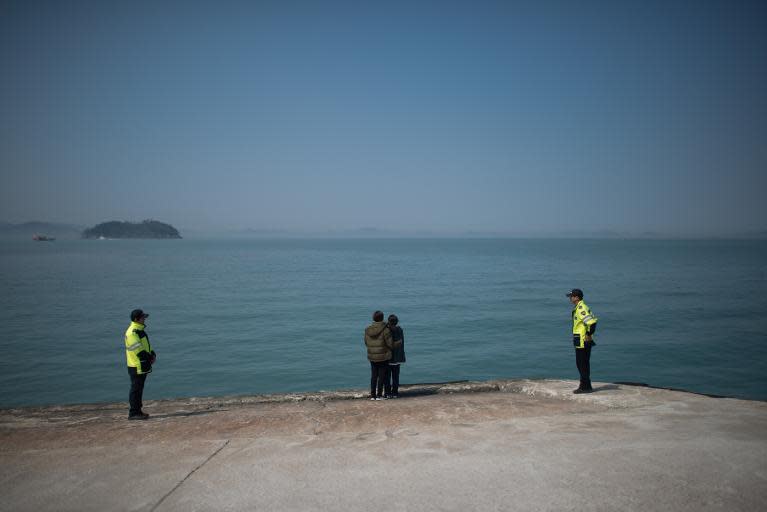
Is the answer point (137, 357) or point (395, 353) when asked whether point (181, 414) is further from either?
point (395, 353)

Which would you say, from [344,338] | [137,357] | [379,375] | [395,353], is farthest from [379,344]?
[344,338]

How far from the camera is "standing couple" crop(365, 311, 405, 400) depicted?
8.97 meters

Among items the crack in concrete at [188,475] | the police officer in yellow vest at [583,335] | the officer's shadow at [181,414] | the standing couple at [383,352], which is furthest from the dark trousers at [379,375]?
the police officer in yellow vest at [583,335]

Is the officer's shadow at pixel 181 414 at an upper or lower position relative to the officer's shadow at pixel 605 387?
lower

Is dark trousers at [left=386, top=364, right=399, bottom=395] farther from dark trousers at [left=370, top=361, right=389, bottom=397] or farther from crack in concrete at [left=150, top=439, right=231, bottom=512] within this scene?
crack in concrete at [left=150, top=439, right=231, bottom=512]

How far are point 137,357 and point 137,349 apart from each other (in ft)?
0.48

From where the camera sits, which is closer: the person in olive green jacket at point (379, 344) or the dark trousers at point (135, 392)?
the dark trousers at point (135, 392)

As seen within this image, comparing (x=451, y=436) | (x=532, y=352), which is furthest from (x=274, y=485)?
(x=532, y=352)

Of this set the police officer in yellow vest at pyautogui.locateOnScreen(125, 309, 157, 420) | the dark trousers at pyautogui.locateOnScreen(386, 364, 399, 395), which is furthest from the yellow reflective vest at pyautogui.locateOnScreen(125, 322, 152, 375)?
the dark trousers at pyautogui.locateOnScreen(386, 364, 399, 395)

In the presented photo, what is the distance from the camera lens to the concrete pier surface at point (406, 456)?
15.6 ft

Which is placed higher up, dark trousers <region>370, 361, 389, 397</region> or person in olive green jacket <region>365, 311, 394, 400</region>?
person in olive green jacket <region>365, 311, 394, 400</region>

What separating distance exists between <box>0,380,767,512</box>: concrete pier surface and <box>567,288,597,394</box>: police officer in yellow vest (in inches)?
18.2

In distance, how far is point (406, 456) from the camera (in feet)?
19.1

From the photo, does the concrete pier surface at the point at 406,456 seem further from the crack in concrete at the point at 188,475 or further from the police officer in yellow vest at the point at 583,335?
the police officer in yellow vest at the point at 583,335
